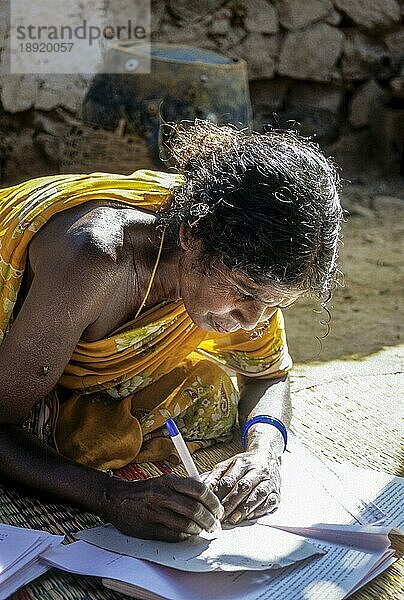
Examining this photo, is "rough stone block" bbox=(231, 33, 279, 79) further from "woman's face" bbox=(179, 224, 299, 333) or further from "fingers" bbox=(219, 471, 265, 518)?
"fingers" bbox=(219, 471, 265, 518)

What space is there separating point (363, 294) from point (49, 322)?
2435mm

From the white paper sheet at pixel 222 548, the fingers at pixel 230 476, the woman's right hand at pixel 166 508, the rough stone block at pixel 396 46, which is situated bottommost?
the white paper sheet at pixel 222 548

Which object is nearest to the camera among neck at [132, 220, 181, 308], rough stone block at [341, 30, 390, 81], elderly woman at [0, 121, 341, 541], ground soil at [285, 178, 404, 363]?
elderly woman at [0, 121, 341, 541]

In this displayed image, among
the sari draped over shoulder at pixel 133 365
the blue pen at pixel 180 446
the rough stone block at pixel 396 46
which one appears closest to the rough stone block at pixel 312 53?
the rough stone block at pixel 396 46

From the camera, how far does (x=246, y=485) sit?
5.41 ft

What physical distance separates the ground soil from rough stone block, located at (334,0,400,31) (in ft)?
3.43

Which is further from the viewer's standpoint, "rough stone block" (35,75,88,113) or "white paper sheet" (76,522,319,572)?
"rough stone block" (35,75,88,113)

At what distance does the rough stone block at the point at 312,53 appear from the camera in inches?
212

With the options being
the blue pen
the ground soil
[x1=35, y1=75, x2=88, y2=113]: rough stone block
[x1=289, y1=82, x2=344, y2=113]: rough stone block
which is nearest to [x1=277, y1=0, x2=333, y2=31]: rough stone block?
[x1=289, y1=82, x2=344, y2=113]: rough stone block

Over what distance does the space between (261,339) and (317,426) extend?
11.9 inches

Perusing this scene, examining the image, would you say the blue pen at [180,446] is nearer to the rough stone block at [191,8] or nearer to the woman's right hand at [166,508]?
the woman's right hand at [166,508]

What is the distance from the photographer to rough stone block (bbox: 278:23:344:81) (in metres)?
5.39

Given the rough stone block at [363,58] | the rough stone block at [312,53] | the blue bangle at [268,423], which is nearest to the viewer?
the blue bangle at [268,423]

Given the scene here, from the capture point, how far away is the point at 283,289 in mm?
1581
